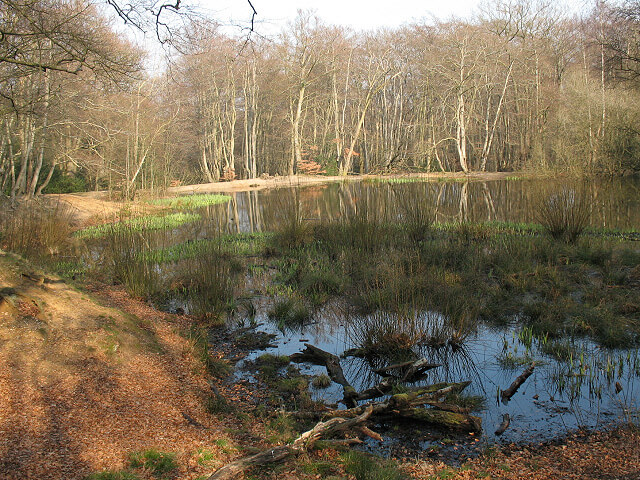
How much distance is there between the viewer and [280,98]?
3441 cm

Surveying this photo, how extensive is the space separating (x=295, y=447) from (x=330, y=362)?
1942 millimetres

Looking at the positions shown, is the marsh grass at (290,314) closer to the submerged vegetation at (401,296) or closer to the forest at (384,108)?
the submerged vegetation at (401,296)

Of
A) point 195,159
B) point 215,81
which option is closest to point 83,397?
point 215,81

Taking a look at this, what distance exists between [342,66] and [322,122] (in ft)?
16.5

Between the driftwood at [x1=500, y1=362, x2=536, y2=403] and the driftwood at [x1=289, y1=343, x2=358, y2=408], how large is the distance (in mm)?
1221

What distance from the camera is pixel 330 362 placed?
4.89m

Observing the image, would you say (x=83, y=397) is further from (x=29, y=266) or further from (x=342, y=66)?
(x=342, y=66)

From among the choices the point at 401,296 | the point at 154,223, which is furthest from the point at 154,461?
the point at 154,223

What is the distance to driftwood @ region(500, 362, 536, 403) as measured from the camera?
4.14 metres

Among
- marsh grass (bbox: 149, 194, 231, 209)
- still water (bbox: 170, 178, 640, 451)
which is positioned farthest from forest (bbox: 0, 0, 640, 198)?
still water (bbox: 170, 178, 640, 451)

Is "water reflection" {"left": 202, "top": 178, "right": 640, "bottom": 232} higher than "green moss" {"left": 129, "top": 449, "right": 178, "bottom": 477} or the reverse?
higher

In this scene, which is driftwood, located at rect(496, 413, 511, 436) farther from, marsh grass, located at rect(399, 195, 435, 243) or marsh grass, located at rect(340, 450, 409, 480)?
marsh grass, located at rect(399, 195, 435, 243)

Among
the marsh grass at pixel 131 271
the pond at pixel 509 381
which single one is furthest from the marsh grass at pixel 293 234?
the pond at pixel 509 381

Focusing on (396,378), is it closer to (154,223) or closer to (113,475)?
(113,475)
